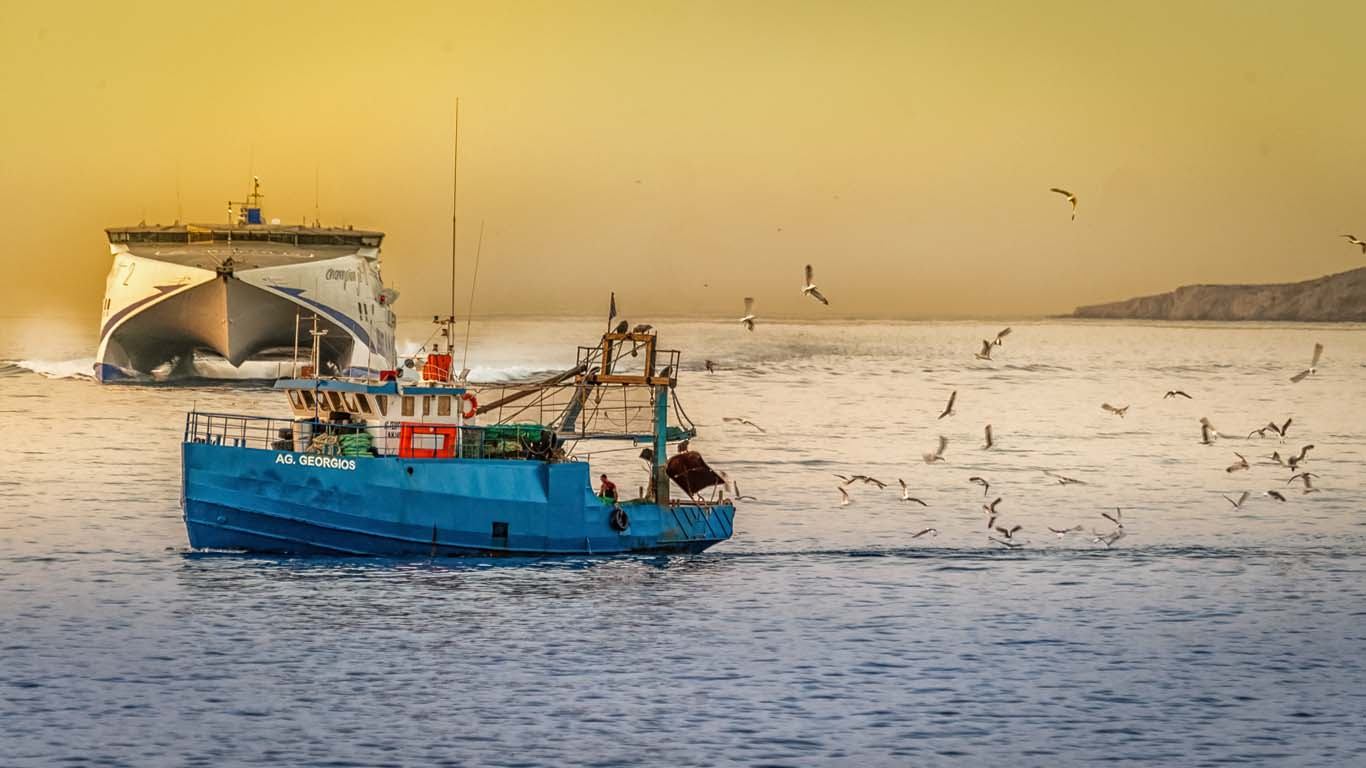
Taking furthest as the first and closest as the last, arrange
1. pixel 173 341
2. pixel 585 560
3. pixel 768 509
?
pixel 173 341 → pixel 768 509 → pixel 585 560

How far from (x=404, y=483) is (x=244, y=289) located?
2527 inches

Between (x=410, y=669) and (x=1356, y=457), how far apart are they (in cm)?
6244

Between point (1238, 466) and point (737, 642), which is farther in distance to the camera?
point (1238, 466)

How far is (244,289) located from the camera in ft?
334

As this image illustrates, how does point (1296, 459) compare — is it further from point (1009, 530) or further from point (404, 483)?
point (404, 483)

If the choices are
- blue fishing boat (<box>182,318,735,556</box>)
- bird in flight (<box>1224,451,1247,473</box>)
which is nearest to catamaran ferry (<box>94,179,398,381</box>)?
bird in flight (<box>1224,451,1247,473</box>)

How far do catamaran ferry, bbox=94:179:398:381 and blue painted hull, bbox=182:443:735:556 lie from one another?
5958 cm

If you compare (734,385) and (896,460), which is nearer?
(896,460)

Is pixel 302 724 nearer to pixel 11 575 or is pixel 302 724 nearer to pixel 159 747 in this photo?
pixel 159 747

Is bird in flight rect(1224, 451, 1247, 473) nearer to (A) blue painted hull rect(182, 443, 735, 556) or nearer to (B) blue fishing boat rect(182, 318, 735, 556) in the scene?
(B) blue fishing boat rect(182, 318, 735, 556)

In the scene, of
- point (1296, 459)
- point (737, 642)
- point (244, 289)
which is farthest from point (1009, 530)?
point (244, 289)

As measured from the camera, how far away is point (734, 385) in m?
144

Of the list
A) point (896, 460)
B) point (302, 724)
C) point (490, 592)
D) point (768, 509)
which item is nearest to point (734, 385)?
point (896, 460)

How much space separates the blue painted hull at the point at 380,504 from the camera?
40.7 m
